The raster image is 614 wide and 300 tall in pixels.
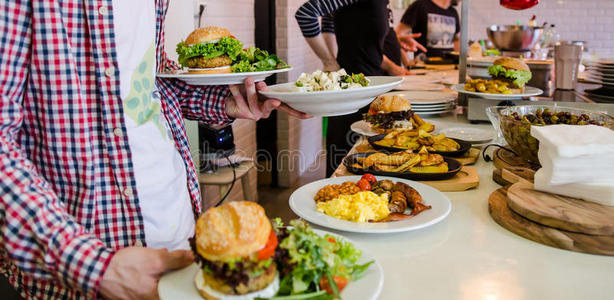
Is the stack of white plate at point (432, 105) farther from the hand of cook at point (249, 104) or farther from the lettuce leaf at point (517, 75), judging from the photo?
the hand of cook at point (249, 104)

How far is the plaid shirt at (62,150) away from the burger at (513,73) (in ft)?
6.21

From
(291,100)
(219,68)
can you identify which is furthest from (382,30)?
(291,100)

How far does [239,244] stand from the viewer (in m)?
0.82

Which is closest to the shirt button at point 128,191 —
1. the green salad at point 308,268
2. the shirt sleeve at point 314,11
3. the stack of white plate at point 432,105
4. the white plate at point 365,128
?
the green salad at point 308,268

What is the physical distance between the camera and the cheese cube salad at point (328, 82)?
1.54 meters

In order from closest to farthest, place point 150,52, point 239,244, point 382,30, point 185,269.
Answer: point 239,244
point 185,269
point 150,52
point 382,30

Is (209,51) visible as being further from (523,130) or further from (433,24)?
(433,24)

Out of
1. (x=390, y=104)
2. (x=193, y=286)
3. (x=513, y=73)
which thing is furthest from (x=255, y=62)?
(x=513, y=73)

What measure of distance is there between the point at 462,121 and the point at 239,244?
1948 mm

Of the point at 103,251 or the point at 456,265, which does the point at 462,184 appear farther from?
the point at 103,251

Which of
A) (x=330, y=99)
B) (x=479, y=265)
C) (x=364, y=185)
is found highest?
(x=330, y=99)

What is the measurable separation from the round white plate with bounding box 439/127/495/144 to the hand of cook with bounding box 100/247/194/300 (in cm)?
138

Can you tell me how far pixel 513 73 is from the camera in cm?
243

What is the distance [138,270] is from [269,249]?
0.97ft
